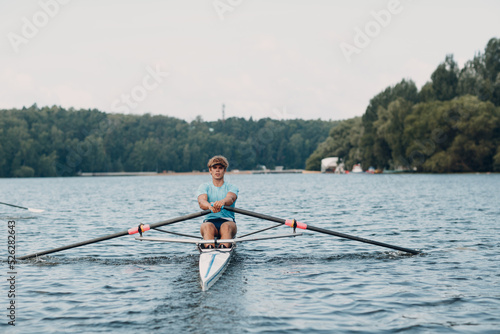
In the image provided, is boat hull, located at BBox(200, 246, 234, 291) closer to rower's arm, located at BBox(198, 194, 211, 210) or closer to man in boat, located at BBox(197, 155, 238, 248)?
man in boat, located at BBox(197, 155, 238, 248)

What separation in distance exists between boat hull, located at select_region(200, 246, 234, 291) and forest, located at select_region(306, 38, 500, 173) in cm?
8047

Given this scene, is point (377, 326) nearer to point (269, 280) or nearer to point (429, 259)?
point (269, 280)

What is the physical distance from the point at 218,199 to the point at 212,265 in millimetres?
2038

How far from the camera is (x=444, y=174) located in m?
103

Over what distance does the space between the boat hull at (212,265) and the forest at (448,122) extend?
264 ft

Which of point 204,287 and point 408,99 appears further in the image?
point 408,99

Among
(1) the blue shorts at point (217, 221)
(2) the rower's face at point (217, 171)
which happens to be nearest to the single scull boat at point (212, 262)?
(1) the blue shorts at point (217, 221)

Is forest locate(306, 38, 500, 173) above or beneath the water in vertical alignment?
above

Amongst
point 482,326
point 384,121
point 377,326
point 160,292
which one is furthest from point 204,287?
point 384,121

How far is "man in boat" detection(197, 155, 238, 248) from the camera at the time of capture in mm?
13375

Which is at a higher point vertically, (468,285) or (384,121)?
(384,121)

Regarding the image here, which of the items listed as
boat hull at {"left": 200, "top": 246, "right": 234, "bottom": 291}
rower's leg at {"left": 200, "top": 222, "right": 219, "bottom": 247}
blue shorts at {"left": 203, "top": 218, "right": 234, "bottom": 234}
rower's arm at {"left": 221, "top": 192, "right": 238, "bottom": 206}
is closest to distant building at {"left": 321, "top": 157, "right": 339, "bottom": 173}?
blue shorts at {"left": 203, "top": 218, "right": 234, "bottom": 234}

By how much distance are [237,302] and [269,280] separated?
2200mm

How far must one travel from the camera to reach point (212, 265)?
1203 cm
